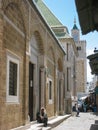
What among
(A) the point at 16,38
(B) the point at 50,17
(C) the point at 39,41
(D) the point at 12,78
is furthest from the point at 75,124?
(B) the point at 50,17

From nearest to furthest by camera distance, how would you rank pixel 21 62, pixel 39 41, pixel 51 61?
pixel 21 62 → pixel 39 41 → pixel 51 61

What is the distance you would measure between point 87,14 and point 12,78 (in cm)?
921

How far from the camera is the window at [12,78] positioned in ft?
41.7

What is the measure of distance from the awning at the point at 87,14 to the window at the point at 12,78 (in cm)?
789

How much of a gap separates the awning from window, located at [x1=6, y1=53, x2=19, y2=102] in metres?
7.89

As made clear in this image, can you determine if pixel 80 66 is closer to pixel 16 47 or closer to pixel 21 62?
pixel 21 62

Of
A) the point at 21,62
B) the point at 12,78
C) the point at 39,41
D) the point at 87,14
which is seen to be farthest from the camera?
the point at 39,41

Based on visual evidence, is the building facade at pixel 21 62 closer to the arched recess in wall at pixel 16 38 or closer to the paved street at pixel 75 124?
the arched recess in wall at pixel 16 38

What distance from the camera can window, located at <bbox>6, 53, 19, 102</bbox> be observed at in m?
12.7

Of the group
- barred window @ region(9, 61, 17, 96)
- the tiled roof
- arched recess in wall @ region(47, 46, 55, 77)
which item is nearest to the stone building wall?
barred window @ region(9, 61, 17, 96)

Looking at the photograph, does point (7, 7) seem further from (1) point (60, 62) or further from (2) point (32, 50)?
(1) point (60, 62)

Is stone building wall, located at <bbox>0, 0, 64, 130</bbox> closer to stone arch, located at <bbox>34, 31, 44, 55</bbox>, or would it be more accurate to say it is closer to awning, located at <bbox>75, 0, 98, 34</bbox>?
stone arch, located at <bbox>34, 31, 44, 55</bbox>

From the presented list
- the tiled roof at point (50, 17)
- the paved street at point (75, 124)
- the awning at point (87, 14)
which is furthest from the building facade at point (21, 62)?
the tiled roof at point (50, 17)

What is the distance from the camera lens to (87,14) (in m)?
4.55
